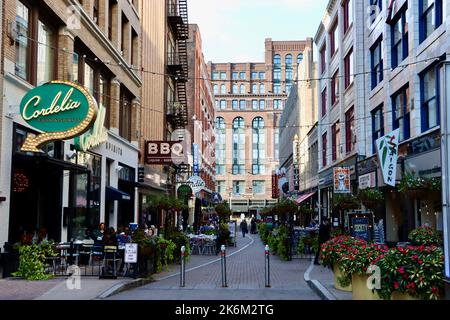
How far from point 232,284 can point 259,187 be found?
105111 mm

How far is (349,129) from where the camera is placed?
117 ft

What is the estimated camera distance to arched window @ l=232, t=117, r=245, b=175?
12219 centimetres

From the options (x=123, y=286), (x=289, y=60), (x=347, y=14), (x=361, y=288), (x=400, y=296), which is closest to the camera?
(x=400, y=296)

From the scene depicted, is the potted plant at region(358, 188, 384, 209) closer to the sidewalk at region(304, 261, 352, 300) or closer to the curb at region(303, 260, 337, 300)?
the sidewalk at region(304, 261, 352, 300)

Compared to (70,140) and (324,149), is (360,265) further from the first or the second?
(324,149)

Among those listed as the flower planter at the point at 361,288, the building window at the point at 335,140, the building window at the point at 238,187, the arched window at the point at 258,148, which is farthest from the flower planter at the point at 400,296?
the arched window at the point at 258,148

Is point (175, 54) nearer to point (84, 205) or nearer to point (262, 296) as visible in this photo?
point (84, 205)

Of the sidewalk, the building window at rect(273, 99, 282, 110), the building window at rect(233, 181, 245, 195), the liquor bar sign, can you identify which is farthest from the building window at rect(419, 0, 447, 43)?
the building window at rect(273, 99, 282, 110)

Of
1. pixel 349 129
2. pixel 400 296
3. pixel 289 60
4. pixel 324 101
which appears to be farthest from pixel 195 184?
pixel 289 60

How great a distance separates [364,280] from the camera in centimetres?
1059

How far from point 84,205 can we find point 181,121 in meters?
24.9

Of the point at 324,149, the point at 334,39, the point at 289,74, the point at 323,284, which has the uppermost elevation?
the point at 289,74

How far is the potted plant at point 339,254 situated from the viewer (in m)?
12.2

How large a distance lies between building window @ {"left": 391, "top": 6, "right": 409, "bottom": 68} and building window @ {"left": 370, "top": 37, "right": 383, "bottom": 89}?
1.94m
